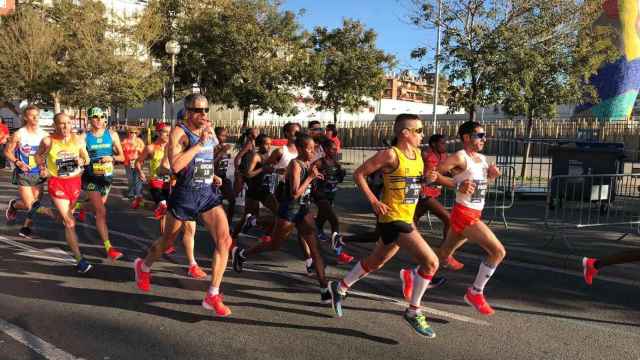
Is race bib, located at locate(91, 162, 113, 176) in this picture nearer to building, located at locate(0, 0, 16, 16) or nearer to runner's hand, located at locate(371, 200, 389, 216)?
runner's hand, located at locate(371, 200, 389, 216)

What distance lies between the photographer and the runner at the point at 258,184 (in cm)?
729

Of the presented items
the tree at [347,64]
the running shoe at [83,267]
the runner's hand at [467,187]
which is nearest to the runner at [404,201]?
the runner's hand at [467,187]

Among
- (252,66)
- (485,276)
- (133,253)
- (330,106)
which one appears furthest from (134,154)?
(330,106)

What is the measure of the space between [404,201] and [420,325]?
989 mm

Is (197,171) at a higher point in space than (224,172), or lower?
higher

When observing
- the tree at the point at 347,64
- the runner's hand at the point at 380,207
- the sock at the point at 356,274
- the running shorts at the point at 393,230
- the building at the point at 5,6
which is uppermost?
the tree at the point at 347,64

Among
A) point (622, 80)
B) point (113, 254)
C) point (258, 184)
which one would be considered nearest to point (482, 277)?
point (258, 184)

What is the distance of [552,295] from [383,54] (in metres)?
26.7

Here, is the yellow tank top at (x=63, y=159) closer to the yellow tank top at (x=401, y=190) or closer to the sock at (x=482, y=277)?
the yellow tank top at (x=401, y=190)

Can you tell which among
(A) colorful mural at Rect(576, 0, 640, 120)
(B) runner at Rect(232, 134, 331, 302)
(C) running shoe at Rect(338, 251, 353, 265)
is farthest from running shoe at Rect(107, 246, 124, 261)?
(A) colorful mural at Rect(576, 0, 640, 120)

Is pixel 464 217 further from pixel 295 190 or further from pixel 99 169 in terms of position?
pixel 99 169

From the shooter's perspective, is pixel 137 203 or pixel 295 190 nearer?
pixel 295 190

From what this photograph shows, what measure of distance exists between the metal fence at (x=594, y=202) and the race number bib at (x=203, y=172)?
Result: 5.30 metres

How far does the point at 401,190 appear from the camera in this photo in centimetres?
447
